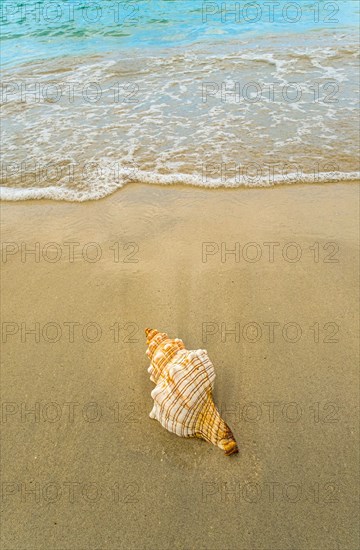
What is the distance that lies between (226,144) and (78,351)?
13.0ft

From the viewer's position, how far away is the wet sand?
2.08 metres

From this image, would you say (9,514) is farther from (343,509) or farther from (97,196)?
(97,196)

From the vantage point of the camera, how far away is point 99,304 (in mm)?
3311

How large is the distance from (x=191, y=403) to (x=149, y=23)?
1363 centimetres

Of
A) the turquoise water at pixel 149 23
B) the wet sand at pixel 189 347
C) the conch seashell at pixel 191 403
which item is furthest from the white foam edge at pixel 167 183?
the turquoise water at pixel 149 23

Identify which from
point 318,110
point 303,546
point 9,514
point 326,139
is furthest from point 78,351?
point 318,110

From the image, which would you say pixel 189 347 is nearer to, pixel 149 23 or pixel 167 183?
pixel 167 183

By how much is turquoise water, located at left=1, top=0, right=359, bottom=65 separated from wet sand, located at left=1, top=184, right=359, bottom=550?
27.1 ft

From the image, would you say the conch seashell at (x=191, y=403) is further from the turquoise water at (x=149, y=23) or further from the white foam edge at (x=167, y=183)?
the turquoise water at (x=149, y=23)

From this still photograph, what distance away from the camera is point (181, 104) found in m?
6.82

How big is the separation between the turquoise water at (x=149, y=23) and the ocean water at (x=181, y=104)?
0.09 metres

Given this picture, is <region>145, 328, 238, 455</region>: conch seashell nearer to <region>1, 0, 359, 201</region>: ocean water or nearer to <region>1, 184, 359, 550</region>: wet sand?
<region>1, 184, 359, 550</region>: wet sand

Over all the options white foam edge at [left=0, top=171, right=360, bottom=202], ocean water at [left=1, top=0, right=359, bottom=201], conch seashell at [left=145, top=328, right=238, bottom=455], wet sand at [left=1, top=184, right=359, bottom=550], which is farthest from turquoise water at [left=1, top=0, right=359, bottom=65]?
conch seashell at [left=145, top=328, right=238, bottom=455]

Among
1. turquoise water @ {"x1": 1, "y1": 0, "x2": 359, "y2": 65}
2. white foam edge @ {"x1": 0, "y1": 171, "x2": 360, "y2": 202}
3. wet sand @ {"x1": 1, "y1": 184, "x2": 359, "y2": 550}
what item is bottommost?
wet sand @ {"x1": 1, "y1": 184, "x2": 359, "y2": 550}
